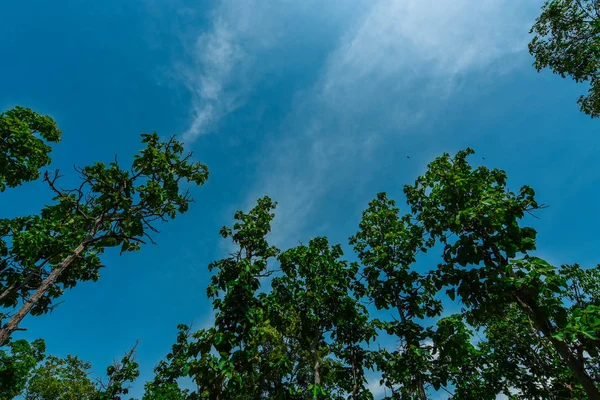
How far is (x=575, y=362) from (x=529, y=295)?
1511mm

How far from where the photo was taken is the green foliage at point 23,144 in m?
12.0

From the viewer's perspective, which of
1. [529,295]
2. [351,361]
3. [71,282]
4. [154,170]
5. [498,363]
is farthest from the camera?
[498,363]

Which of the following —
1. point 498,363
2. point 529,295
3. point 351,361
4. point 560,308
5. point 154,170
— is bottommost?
point 560,308

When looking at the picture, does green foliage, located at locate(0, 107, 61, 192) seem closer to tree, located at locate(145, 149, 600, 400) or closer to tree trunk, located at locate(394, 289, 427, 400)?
tree, located at locate(145, 149, 600, 400)

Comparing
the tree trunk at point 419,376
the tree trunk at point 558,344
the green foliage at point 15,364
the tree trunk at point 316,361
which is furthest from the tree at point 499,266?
the green foliage at point 15,364

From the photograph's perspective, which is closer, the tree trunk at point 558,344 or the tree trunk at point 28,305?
the tree trunk at point 558,344

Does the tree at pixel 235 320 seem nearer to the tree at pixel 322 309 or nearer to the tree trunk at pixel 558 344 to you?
the tree at pixel 322 309

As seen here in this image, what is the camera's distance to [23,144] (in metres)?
12.4

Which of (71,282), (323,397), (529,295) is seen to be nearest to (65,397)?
(71,282)

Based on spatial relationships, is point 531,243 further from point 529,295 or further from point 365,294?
point 365,294

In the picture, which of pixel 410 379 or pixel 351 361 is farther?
pixel 351 361

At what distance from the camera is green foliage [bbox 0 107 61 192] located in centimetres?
1205

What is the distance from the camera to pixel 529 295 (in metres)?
7.01

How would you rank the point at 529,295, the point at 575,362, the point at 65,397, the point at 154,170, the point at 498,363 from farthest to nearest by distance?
1. the point at 65,397
2. the point at 498,363
3. the point at 154,170
4. the point at 529,295
5. the point at 575,362
